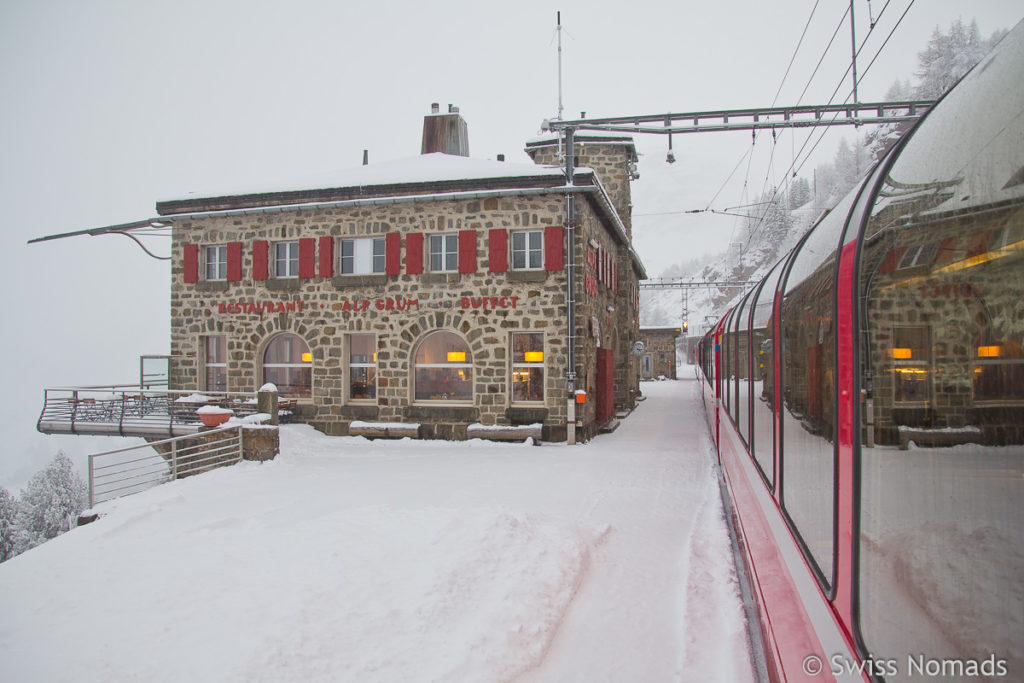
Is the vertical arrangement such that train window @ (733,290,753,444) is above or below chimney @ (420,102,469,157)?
below

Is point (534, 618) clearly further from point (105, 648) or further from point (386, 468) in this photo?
point (386, 468)

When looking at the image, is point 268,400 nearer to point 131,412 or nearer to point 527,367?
point 527,367

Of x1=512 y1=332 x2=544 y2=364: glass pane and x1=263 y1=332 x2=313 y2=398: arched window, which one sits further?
x1=263 y1=332 x2=313 y2=398: arched window

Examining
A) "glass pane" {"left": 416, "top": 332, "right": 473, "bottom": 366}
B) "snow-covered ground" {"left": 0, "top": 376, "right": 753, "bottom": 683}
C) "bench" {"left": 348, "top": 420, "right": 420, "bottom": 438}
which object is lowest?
"snow-covered ground" {"left": 0, "top": 376, "right": 753, "bottom": 683}

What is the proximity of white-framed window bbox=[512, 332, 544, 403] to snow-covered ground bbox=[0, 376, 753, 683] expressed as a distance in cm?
525

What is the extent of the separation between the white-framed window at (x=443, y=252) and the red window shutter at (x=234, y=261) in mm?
5209

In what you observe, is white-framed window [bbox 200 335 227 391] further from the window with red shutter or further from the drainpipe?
the drainpipe

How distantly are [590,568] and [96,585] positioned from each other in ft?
14.6

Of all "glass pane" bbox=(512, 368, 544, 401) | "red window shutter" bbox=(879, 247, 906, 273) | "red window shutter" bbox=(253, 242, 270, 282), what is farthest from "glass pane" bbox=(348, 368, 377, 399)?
"red window shutter" bbox=(879, 247, 906, 273)

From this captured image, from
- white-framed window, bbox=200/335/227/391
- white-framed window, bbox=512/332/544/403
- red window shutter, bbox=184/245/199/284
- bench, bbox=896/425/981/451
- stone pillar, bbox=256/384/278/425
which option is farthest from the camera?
white-framed window, bbox=200/335/227/391

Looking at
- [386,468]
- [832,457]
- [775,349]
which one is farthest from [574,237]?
[832,457]

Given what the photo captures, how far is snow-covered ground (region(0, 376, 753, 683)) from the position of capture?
4062 millimetres

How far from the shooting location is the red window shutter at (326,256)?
15.2 metres

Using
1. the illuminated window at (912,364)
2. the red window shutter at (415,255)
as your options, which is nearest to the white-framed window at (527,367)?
the red window shutter at (415,255)
